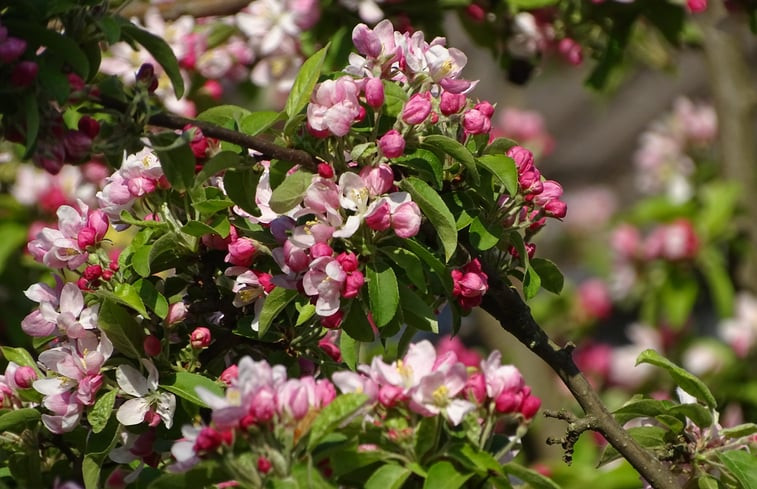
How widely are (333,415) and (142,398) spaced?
32cm

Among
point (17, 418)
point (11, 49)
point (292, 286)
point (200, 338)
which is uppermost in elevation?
point (11, 49)

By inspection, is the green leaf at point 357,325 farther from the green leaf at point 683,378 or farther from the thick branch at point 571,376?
the green leaf at point 683,378

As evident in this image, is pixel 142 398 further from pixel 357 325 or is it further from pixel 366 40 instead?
pixel 366 40

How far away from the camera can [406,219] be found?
1326mm

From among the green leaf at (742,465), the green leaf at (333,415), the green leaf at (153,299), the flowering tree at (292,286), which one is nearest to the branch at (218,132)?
the flowering tree at (292,286)

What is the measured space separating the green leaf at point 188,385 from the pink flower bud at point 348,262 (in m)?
0.21

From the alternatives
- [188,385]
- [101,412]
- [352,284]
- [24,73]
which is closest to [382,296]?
[352,284]

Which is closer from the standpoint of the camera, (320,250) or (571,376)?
(320,250)

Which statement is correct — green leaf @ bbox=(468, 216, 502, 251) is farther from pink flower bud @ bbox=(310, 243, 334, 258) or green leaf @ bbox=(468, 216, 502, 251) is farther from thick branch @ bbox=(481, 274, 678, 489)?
pink flower bud @ bbox=(310, 243, 334, 258)

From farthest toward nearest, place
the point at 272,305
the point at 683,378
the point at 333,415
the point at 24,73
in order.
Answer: the point at 683,378 → the point at 272,305 → the point at 24,73 → the point at 333,415

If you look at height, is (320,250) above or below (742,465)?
above

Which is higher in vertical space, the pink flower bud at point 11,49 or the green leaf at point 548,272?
the pink flower bud at point 11,49

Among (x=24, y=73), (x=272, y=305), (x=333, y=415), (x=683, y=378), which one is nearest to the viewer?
(x=333, y=415)

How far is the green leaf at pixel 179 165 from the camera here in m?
1.32
